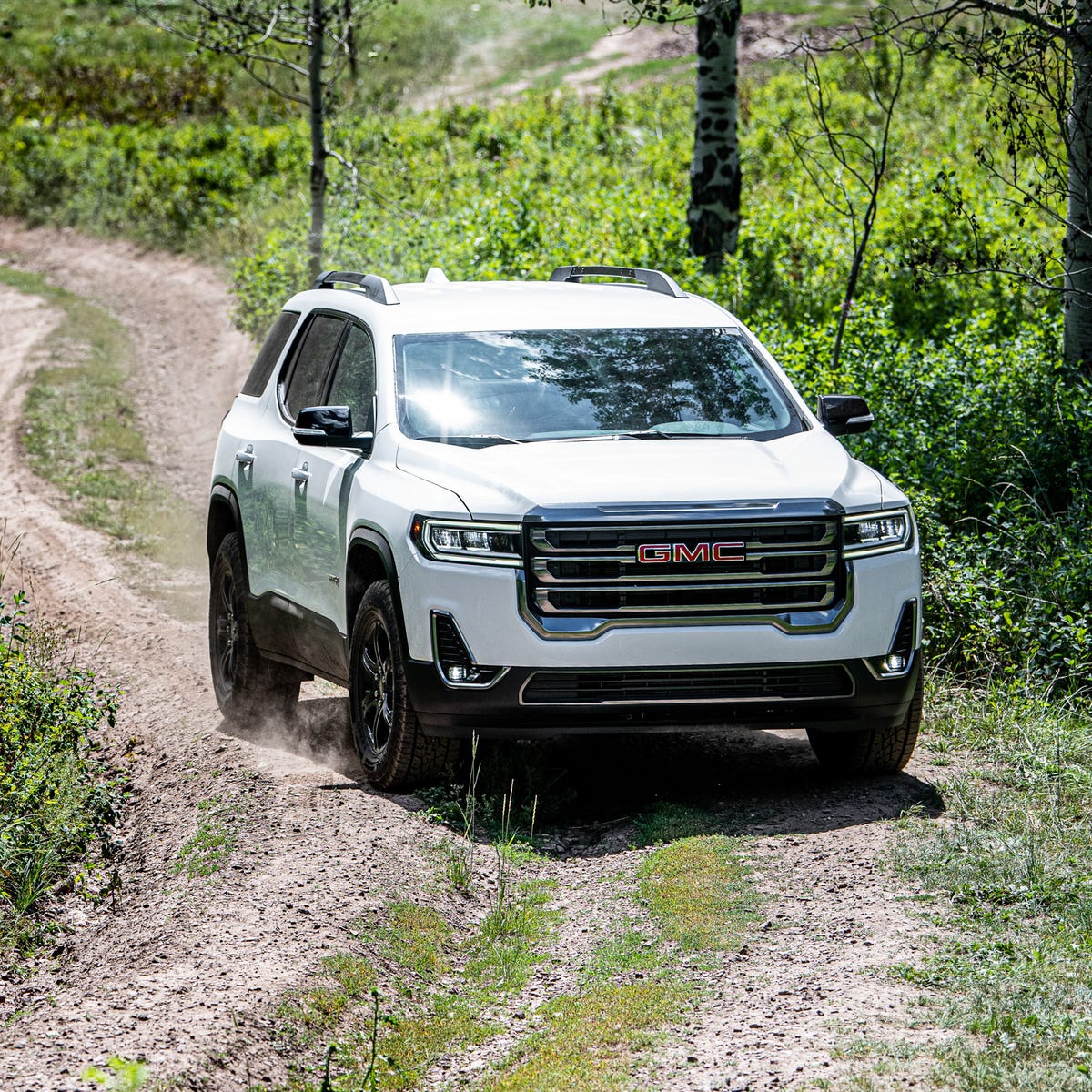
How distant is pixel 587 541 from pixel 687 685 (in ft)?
2.21

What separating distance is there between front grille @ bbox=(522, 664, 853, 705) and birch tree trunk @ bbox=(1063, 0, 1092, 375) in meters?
4.65

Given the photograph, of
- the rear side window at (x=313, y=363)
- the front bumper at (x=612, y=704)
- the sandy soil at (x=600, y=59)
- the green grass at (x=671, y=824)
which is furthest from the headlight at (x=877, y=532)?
the sandy soil at (x=600, y=59)

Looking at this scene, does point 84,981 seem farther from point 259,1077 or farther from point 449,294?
point 449,294

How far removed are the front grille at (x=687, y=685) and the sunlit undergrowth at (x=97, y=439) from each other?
7.42 m

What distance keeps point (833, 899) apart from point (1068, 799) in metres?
1.57

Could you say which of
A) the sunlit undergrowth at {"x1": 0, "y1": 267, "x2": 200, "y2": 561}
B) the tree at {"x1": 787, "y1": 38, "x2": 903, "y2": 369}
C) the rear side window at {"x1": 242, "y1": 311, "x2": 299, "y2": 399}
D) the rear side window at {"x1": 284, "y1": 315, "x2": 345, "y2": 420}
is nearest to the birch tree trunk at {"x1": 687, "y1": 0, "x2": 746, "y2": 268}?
the tree at {"x1": 787, "y1": 38, "x2": 903, "y2": 369}

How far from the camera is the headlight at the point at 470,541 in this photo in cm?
630

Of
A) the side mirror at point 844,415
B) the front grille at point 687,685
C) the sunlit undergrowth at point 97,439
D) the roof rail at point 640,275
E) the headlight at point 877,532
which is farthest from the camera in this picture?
the sunlit undergrowth at point 97,439

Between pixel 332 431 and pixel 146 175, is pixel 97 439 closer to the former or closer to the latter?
pixel 332 431

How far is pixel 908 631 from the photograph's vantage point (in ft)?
21.9

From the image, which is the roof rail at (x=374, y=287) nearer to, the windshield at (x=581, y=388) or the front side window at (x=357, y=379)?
the front side window at (x=357, y=379)

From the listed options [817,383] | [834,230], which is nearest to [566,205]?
[834,230]

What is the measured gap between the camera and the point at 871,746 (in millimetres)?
6996

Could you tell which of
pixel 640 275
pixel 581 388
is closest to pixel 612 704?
pixel 581 388
